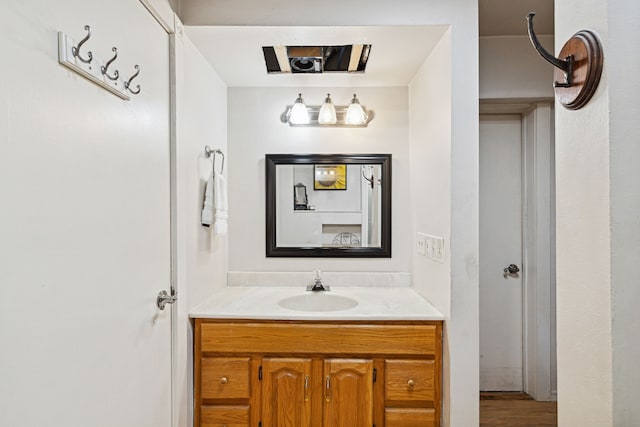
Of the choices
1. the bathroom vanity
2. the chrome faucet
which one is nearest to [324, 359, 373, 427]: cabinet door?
the bathroom vanity

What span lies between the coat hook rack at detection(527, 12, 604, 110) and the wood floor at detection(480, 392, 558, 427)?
2.35 m

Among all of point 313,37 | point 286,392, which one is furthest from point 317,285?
point 313,37

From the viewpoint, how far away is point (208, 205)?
7.24 feet

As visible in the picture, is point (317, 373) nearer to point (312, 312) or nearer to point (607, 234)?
point (312, 312)

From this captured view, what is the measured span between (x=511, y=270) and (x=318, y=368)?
1.68 meters

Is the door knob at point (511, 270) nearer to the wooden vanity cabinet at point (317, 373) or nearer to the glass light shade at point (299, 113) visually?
the wooden vanity cabinet at point (317, 373)

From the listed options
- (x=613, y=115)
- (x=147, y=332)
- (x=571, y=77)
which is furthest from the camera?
(x=147, y=332)

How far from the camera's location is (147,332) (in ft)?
5.01

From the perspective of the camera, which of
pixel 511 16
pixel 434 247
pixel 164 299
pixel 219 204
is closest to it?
pixel 164 299

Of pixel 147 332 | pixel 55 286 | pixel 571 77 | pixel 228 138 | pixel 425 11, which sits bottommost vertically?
pixel 147 332

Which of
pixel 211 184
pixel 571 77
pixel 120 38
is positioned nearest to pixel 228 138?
pixel 211 184

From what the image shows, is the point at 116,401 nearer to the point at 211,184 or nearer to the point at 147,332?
the point at 147,332

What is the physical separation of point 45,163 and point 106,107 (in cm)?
34

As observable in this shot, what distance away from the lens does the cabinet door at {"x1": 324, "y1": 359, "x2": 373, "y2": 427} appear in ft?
6.61
